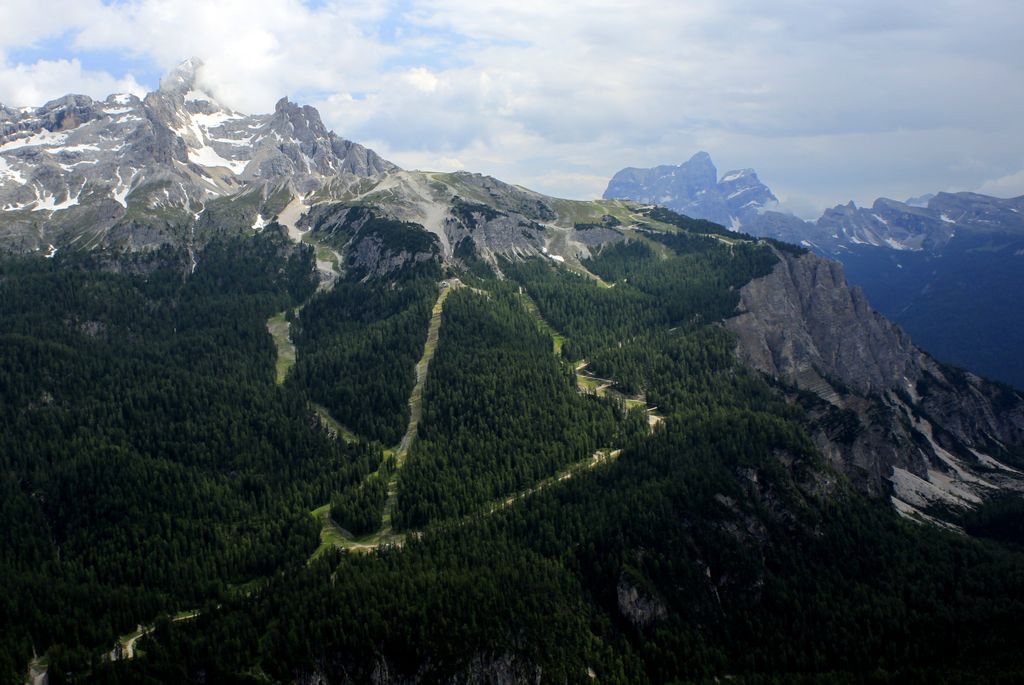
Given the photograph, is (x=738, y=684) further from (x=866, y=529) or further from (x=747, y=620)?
(x=866, y=529)

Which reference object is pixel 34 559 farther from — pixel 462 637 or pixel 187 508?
pixel 462 637

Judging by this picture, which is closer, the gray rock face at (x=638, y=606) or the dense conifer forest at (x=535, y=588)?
the dense conifer forest at (x=535, y=588)

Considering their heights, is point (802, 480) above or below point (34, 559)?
above

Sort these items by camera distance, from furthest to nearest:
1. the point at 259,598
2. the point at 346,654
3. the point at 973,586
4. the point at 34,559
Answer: the point at 34,559, the point at 973,586, the point at 259,598, the point at 346,654

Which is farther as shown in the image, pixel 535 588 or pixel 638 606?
pixel 638 606

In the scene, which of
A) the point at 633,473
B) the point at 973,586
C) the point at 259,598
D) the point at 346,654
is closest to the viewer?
the point at 346,654

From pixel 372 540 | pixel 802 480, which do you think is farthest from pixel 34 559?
pixel 802 480

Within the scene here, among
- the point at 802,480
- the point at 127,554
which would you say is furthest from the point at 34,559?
the point at 802,480

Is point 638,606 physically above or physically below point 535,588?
below

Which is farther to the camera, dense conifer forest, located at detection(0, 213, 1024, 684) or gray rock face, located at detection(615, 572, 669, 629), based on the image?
gray rock face, located at detection(615, 572, 669, 629)

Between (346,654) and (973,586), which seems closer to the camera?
(346,654)
